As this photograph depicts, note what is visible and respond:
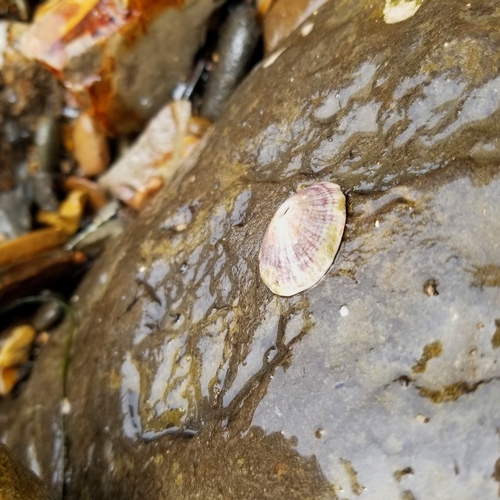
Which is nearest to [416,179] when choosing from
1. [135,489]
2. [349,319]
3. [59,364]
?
[349,319]

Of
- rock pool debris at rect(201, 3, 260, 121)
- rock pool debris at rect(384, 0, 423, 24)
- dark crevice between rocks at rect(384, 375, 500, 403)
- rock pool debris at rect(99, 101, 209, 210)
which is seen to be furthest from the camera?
rock pool debris at rect(99, 101, 209, 210)

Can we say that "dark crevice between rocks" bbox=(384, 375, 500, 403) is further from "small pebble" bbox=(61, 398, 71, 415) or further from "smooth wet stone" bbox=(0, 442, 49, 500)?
"small pebble" bbox=(61, 398, 71, 415)

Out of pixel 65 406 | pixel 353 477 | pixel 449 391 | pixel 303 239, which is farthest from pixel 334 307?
pixel 65 406

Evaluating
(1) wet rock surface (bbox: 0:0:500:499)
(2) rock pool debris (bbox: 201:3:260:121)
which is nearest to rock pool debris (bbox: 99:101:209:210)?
→ (2) rock pool debris (bbox: 201:3:260:121)

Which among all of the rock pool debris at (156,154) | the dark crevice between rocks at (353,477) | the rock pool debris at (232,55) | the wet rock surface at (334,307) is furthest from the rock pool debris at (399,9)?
the dark crevice between rocks at (353,477)

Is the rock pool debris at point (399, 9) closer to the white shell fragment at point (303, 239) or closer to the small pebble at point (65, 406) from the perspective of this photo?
the white shell fragment at point (303, 239)

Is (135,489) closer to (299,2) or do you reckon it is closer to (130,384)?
(130,384)
